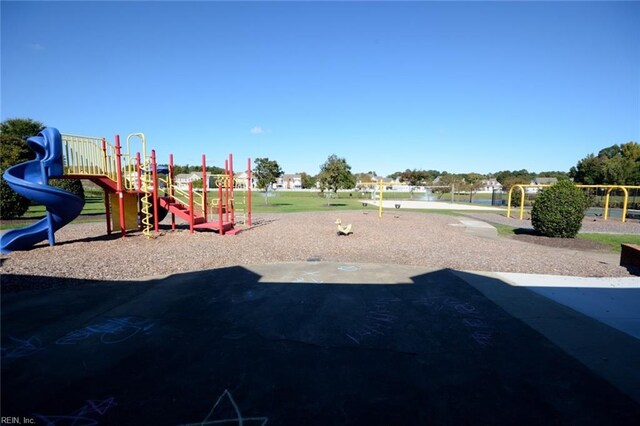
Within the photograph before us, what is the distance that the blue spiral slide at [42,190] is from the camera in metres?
9.48

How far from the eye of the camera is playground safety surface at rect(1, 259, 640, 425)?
301 centimetres

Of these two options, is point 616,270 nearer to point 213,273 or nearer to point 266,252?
point 266,252

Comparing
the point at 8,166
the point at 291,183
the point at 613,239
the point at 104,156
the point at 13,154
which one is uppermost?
the point at 13,154

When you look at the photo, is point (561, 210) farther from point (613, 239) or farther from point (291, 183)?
point (291, 183)

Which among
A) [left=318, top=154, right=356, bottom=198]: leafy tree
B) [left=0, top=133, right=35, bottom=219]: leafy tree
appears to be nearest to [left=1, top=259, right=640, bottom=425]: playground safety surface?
[left=0, top=133, right=35, bottom=219]: leafy tree

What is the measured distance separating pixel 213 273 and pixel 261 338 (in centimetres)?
384

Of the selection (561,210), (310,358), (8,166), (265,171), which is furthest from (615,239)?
(8,166)

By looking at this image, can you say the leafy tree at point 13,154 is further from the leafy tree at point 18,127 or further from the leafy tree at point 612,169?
the leafy tree at point 612,169

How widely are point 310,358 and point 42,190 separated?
984cm

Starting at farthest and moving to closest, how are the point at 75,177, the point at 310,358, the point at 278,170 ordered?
the point at 278,170, the point at 75,177, the point at 310,358

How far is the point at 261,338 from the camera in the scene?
14.6 ft

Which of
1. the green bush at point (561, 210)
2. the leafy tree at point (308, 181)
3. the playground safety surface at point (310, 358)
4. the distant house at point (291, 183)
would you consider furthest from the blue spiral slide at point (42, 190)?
the distant house at point (291, 183)

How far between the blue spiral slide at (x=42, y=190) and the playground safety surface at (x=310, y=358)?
4657 millimetres

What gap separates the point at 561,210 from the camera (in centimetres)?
1298
